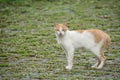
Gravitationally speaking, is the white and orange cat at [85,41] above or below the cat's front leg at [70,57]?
above

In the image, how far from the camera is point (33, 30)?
12.6 meters

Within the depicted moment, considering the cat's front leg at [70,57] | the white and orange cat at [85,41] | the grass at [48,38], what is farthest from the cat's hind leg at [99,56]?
the cat's front leg at [70,57]

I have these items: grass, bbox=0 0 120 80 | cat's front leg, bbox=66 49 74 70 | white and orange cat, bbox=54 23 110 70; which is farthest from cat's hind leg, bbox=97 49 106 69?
cat's front leg, bbox=66 49 74 70

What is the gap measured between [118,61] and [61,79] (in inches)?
67.6

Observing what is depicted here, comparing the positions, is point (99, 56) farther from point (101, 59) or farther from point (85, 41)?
point (85, 41)

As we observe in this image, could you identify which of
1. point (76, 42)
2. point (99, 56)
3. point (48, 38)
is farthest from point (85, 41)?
point (48, 38)

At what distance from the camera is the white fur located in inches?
352

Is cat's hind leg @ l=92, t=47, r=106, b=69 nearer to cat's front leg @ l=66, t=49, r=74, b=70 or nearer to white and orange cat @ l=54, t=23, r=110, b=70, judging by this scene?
white and orange cat @ l=54, t=23, r=110, b=70

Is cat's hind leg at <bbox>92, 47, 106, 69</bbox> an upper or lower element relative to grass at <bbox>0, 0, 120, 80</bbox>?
upper

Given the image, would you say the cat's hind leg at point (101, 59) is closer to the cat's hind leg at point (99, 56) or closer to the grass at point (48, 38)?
the cat's hind leg at point (99, 56)

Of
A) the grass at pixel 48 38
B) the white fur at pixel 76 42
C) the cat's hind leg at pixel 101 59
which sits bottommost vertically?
the grass at pixel 48 38

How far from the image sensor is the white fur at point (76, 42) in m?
8.95

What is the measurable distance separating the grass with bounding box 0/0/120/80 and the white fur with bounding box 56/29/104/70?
0.31 meters

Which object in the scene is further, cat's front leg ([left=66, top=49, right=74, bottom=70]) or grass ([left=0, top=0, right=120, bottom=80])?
cat's front leg ([left=66, top=49, right=74, bottom=70])
